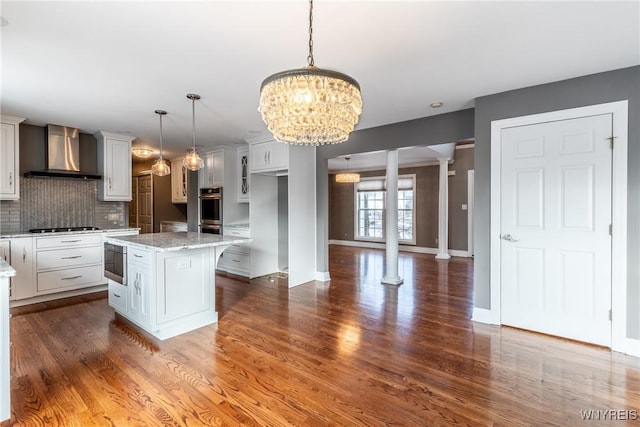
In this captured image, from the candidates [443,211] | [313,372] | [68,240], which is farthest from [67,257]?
[443,211]

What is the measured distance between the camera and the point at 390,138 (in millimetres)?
4461

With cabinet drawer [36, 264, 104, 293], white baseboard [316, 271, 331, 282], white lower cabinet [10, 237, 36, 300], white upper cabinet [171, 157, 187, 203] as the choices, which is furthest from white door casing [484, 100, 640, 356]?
white upper cabinet [171, 157, 187, 203]

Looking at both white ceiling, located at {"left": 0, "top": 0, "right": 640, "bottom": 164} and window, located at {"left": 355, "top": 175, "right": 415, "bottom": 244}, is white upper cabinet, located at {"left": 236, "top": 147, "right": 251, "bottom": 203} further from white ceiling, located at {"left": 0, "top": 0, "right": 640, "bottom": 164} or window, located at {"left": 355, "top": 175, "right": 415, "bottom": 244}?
window, located at {"left": 355, "top": 175, "right": 415, "bottom": 244}

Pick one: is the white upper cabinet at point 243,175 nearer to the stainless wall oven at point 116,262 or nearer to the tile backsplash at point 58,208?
the tile backsplash at point 58,208

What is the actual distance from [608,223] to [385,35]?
249 cm

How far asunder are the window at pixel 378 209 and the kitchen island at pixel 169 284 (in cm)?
631

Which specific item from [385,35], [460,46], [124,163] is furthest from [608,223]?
[124,163]

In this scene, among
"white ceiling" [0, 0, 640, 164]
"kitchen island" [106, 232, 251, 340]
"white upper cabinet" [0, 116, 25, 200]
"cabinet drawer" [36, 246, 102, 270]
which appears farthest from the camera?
"cabinet drawer" [36, 246, 102, 270]

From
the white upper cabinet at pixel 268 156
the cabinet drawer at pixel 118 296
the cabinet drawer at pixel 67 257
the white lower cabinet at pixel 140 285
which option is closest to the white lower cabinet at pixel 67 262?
the cabinet drawer at pixel 67 257

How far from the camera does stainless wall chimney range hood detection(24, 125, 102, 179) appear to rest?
4.43 meters

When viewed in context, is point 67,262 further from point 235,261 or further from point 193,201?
point 193,201

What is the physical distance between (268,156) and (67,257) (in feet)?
10.1

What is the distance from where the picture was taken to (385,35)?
214 centimetres

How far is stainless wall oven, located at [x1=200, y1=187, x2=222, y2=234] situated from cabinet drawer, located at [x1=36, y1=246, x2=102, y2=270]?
175 cm
